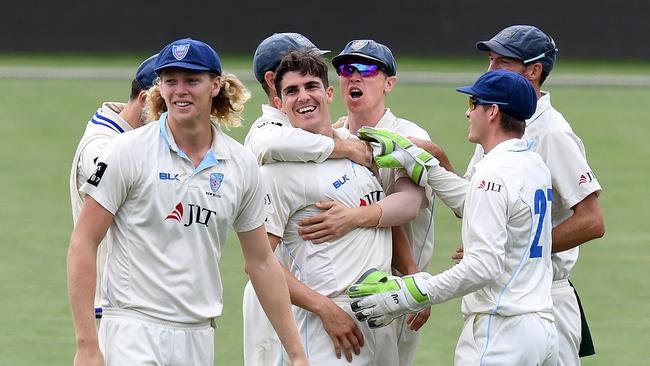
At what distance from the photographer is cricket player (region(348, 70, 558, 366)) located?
5.44m

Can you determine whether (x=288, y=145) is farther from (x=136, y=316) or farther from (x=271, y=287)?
(x=136, y=316)

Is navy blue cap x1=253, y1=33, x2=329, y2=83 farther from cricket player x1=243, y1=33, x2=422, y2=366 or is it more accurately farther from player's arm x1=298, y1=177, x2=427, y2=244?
player's arm x1=298, y1=177, x2=427, y2=244

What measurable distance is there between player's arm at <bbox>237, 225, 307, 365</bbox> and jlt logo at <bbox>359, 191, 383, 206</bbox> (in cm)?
68

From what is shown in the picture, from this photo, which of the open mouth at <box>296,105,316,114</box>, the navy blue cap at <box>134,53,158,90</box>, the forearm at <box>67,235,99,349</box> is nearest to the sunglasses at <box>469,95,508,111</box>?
the open mouth at <box>296,105,316,114</box>

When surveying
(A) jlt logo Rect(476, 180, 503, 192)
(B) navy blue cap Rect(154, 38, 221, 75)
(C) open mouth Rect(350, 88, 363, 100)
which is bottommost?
(A) jlt logo Rect(476, 180, 503, 192)

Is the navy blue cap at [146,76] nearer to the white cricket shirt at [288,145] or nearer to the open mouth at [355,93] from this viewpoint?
the white cricket shirt at [288,145]

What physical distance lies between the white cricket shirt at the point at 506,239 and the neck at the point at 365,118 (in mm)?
872

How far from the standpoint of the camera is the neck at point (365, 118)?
20.7ft

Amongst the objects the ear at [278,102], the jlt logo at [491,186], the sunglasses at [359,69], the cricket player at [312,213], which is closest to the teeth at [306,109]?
the cricket player at [312,213]

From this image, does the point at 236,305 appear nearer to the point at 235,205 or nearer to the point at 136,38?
the point at 235,205

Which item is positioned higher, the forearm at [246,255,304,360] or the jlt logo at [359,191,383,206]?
the jlt logo at [359,191,383,206]

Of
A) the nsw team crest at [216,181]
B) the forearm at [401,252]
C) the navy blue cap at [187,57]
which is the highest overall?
the navy blue cap at [187,57]

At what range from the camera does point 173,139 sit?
5238 mm

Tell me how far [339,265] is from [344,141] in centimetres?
59
